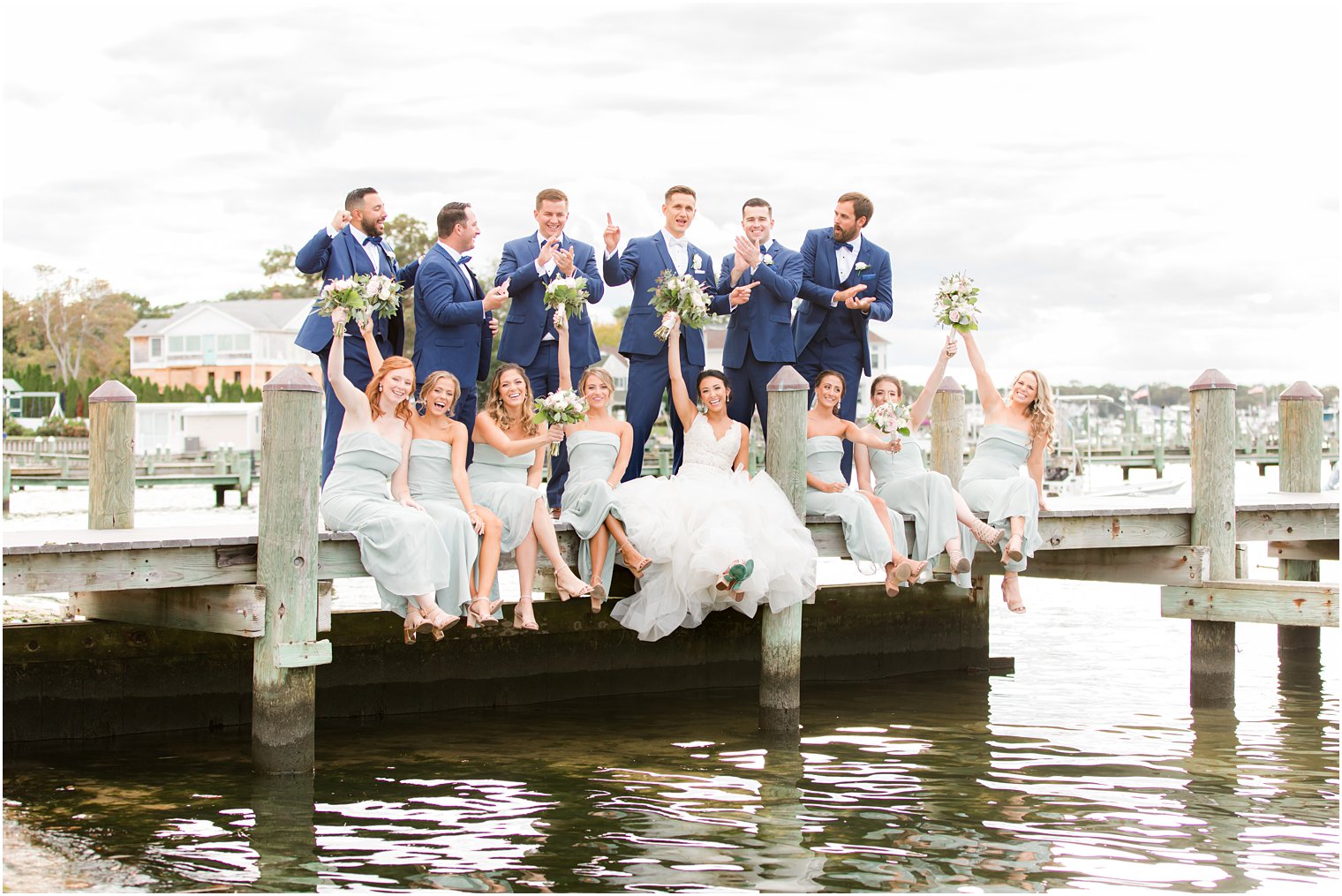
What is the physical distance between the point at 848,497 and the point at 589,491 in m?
1.98

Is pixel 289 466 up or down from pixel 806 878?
up

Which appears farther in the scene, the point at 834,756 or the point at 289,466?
the point at 834,756

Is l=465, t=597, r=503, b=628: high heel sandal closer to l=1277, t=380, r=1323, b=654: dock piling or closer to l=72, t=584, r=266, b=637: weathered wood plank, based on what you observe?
l=72, t=584, r=266, b=637: weathered wood plank

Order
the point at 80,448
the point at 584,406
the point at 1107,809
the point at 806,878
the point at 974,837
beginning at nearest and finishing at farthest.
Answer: the point at 806,878, the point at 974,837, the point at 1107,809, the point at 584,406, the point at 80,448

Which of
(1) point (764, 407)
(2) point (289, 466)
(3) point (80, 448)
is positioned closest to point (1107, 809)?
(1) point (764, 407)

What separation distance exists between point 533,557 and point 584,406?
1034 millimetres

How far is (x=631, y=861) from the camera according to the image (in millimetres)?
8219

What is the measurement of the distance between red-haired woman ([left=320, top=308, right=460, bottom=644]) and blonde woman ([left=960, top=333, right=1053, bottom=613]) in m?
4.22

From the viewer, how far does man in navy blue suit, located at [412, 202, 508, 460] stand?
1057 centimetres

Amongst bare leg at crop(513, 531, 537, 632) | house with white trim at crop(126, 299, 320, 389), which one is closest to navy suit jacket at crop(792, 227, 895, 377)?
bare leg at crop(513, 531, 537, 632)

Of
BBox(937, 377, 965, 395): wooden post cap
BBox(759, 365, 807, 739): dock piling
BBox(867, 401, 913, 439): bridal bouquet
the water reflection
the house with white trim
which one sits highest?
the house with white trim

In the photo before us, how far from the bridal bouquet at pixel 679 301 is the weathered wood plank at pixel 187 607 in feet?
11.3

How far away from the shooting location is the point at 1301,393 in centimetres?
1393

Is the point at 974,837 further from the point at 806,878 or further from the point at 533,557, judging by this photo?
the point at 533,557
